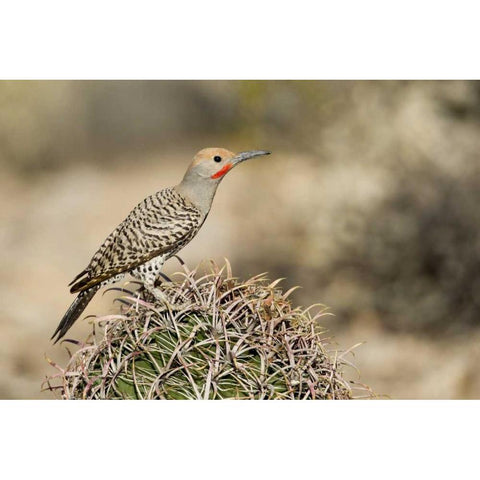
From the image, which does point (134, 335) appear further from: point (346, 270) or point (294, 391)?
point (346, 270)

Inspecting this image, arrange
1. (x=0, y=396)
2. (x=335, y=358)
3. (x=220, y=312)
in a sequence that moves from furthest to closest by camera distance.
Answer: (x=0, y=396)
(x=335, y=358)
(x=220, y=312)

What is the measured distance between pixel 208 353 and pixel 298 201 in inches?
55.5

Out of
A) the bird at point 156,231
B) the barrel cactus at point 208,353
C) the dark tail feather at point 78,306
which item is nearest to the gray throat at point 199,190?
the bird at point 156,231

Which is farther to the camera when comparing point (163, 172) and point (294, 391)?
point (163, 172)

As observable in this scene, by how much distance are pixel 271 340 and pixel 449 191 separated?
1595 mm

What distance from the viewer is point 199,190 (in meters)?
2.56

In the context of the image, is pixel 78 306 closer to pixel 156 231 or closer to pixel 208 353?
pixel 156 231

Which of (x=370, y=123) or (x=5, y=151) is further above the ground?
(x=370, y=123)

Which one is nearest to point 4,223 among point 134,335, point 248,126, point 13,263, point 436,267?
point 13,263

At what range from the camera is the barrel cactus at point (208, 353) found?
1700 millimetres

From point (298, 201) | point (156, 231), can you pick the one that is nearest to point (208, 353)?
point (156, 231)

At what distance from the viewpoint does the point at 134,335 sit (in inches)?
69.6

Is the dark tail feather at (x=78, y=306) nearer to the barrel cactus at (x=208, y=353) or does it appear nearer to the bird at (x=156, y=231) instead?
the bird at (x=156, y=231)

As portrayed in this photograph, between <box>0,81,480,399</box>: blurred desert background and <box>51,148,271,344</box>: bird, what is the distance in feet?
1.15
